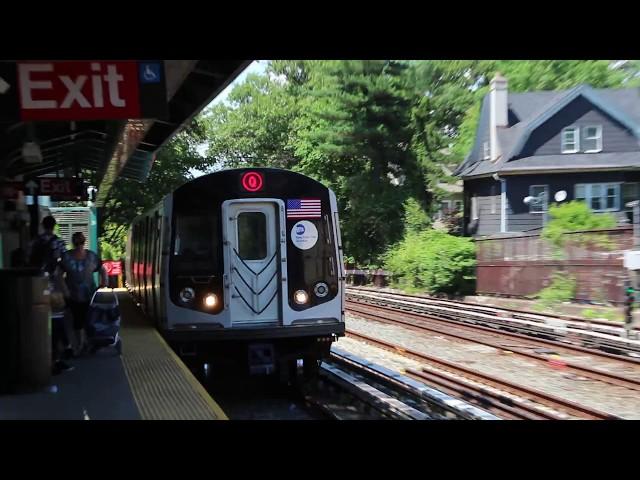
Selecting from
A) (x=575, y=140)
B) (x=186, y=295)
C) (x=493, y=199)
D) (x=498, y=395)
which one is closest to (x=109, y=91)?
(x=186, y=295)

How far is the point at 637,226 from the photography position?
608 inches

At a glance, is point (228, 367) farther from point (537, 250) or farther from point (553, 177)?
point (553, 177)

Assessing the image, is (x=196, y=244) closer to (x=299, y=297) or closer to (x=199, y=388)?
(x=299, y=297)

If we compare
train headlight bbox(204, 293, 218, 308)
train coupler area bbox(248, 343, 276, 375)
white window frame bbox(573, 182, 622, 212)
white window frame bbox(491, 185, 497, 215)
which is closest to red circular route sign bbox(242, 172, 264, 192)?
train headlight bbox(204, 293, 218, 308)

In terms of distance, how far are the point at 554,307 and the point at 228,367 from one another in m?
12.0

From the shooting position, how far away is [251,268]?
27.5ft

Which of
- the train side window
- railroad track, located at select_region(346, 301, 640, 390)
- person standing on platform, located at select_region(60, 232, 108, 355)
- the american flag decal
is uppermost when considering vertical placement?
the american flag decal

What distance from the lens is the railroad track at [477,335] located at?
31.9 ft

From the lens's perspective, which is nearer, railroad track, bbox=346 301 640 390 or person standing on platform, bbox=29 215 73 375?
person standing on platform, bbox=29 215 73 375

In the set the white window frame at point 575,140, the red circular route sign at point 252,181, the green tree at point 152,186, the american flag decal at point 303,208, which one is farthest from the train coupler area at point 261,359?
the white window frame at point 575,140

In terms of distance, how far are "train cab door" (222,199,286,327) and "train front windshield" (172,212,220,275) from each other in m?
0.17

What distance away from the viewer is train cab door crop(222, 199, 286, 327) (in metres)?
8.23

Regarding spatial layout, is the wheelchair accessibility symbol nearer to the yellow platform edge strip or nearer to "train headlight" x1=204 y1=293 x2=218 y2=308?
"train headlight" x1=204 y1=293 x2=218 y2=308
